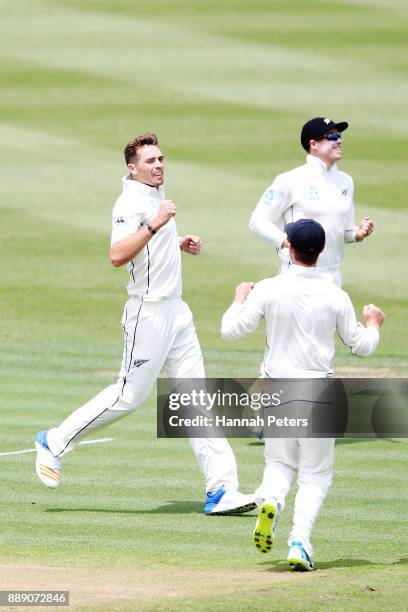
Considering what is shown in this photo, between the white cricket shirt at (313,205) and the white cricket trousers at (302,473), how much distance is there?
3.72 m

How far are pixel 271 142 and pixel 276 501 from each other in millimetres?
20135

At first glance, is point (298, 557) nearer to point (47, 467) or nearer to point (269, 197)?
point (47, 467)

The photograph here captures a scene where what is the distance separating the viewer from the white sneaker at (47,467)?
9.62m

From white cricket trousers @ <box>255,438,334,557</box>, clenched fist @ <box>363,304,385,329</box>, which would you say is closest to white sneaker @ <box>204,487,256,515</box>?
white cricket trousers @ <box>255,438,334,557</box>

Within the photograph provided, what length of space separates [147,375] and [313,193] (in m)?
2.74

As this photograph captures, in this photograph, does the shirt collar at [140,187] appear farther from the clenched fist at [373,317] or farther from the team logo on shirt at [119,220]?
the clenched fist at [373,317]

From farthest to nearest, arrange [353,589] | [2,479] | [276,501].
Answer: [2,479], [276,501], [353,589]

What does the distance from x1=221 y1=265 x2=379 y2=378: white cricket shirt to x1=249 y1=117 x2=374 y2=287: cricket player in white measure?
3665mm

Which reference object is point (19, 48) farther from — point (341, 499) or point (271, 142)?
point (341, 499)

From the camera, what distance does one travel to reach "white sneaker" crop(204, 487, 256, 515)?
31.0 feet

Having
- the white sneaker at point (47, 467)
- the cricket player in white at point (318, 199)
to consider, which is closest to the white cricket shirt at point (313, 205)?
the cricket player in white at point (318, 199)

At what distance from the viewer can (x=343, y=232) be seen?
38.5 feet

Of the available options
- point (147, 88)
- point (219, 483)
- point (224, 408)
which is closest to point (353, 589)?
point (219, 483)

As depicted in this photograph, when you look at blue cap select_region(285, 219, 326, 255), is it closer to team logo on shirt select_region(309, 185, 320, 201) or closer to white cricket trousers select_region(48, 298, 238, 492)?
white cricket trousers select_region(48, 298, 238, 492)
